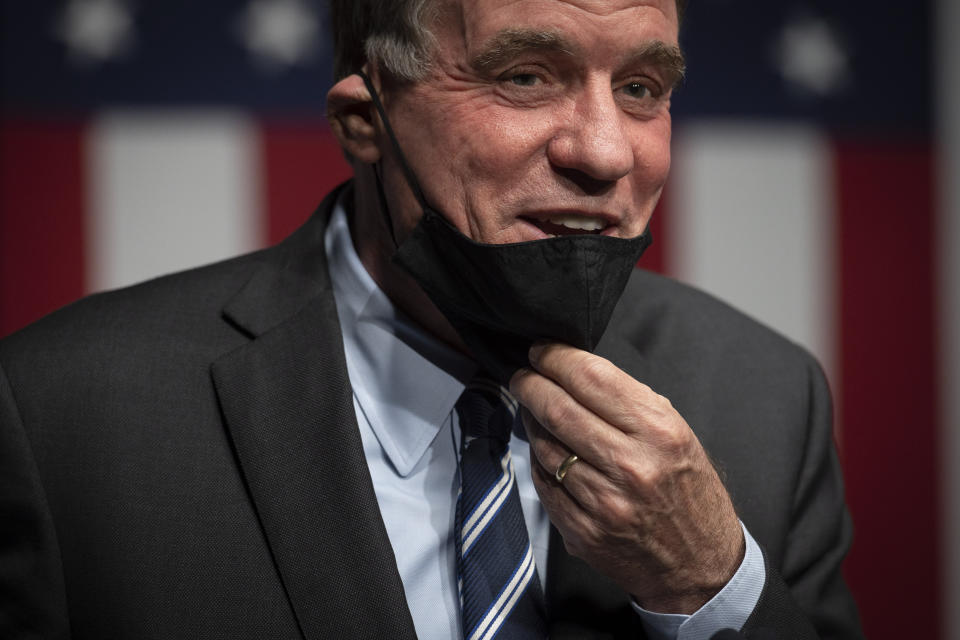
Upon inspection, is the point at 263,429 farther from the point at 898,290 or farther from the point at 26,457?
the point at 898,290

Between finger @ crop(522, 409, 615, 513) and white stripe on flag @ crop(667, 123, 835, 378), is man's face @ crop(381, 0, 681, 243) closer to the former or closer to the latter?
finger @ crop(522, 409, 615, 513)

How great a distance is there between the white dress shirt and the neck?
19 mm

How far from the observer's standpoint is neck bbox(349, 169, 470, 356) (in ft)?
4.56

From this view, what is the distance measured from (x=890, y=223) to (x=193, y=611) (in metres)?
2.38

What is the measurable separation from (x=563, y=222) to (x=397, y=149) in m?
0.25

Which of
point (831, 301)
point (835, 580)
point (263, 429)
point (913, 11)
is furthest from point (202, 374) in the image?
point (913, 11)

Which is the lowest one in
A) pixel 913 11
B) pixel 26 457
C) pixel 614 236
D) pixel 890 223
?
pixel 890 223

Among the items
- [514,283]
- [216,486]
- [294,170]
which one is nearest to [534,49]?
[514,283]

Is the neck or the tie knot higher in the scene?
the neck

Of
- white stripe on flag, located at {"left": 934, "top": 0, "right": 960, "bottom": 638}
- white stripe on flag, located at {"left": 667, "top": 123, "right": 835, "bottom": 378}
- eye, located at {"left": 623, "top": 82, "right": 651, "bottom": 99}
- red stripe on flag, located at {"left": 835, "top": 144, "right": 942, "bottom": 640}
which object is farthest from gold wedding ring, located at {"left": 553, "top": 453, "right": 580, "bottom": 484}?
white stripe on flag, located at {"left": 934, "top": 0, "right": 960, "bottom": 638}

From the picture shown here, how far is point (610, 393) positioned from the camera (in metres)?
1.11

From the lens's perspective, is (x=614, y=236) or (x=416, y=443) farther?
(x=416, y=443)

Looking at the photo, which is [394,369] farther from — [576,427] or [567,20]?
[567,20]

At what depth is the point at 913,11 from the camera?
2.85 meters
